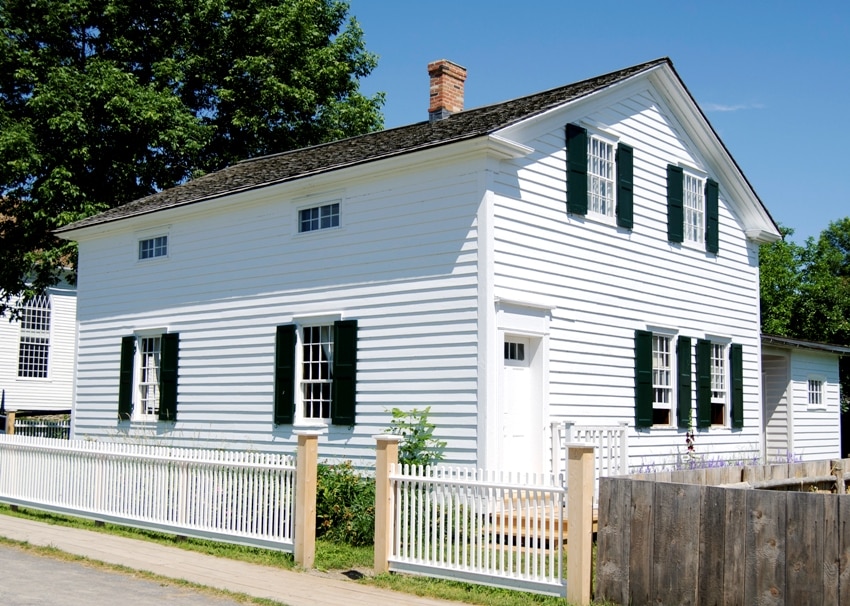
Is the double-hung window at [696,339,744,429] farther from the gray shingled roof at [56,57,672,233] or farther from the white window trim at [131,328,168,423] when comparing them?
the white window trim at [131,328,168,423]

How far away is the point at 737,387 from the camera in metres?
18.5


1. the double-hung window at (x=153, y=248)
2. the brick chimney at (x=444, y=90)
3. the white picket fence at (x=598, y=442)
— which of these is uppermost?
the brick chimney at (x=444, y=90)

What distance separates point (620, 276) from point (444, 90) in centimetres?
493

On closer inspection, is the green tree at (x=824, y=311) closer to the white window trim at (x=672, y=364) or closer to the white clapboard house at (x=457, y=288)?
the white clapboard house at (x=457, y=288)

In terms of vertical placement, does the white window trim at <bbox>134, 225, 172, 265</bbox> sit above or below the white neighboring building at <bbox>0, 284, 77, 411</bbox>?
above

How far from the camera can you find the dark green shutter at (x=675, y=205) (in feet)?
56.6

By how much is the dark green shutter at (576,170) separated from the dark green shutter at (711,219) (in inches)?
172

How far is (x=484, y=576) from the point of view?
920cm

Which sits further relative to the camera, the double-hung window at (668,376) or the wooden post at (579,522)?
the double-hung window at (668,376)

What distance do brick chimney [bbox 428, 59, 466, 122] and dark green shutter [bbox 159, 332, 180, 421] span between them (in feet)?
21.3

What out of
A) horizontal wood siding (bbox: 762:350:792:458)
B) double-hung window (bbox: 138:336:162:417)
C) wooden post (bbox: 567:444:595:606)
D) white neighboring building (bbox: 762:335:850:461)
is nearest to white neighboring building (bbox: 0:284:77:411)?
double-hung window (bbox: 138:336:162:417)

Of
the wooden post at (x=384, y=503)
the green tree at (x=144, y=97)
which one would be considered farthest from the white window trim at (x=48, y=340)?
the wooden post at (x=384, y=503)

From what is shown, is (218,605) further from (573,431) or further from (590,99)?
(590,99)

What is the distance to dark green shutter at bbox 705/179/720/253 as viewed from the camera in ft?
60.2
